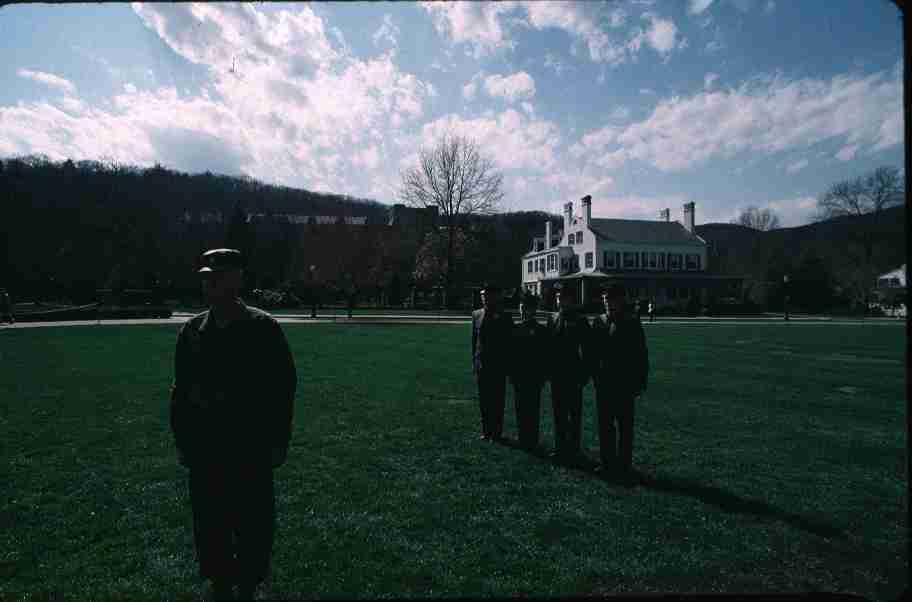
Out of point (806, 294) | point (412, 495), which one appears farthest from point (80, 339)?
point (806, 294)

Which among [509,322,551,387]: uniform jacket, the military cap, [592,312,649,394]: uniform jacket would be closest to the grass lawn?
[509,322,551,387]: uniform jacket

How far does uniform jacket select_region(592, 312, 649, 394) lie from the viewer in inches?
201

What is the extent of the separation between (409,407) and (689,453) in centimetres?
462

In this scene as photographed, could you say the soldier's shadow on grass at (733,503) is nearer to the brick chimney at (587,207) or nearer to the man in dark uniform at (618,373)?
the man in dark uniform at (618,373)

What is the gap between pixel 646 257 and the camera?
168 ft

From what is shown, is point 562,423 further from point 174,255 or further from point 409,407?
point 174,255

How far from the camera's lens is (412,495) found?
4781 millimetres

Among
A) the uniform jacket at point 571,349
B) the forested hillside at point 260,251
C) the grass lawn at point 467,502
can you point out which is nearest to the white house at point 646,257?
the forested hillside at point 260,251

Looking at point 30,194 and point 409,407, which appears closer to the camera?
point 409,407

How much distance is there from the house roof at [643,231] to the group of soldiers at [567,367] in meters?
47.6

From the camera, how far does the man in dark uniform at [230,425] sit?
3.02 m

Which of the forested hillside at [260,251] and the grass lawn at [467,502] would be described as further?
the forested hillside at [260,251]

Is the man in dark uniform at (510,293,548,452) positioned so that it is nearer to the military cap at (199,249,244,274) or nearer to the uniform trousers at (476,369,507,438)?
the uniform trousers at (476,369,507,438)

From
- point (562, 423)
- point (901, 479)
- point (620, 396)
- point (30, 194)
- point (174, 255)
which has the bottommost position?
point (901, 479)
